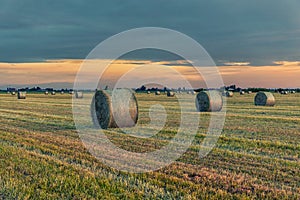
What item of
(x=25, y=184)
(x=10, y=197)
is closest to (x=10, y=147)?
(x=25, y=184)

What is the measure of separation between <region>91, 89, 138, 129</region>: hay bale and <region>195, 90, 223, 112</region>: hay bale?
8885mm

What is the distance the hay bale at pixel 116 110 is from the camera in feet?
49.1

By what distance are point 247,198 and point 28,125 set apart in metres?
12.1

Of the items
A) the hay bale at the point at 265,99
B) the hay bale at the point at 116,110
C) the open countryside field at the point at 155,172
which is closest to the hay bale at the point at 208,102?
the hay bale at the point at 265,99

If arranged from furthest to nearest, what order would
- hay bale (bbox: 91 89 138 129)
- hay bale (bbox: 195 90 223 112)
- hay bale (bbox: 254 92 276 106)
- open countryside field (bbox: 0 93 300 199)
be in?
hay bale (bbox: 254 92 276 106)
hay bale (bbox: 195 90 223 112)
hay bale (bbox: 91 89 138 129)
open countryside field (bbox: 0 93 300 199)

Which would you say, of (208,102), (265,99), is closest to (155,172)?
(208,102)

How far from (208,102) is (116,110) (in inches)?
385

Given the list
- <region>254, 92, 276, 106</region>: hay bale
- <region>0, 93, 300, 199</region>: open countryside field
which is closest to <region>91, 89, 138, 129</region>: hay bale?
<region>0, 93, 300, 199</region>: open countryside field

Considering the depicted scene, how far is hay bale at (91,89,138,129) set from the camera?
15.0 metres

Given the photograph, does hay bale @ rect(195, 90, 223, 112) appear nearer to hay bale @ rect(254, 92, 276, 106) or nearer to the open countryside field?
hay bale @ rect(254, 92, 276, 106)

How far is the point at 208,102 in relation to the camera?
23531mm

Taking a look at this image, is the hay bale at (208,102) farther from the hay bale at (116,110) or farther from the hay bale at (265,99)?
the hay bale at (116,110)

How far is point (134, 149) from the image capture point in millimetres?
9891

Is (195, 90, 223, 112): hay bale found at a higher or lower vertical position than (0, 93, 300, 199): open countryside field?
higher
